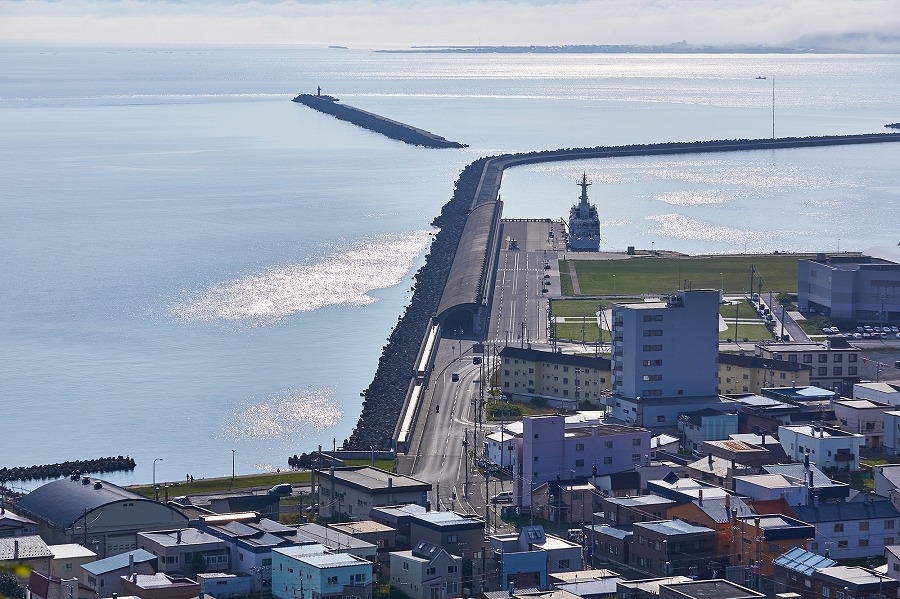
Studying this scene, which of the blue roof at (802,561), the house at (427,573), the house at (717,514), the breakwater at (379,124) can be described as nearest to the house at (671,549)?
the house at (717,514)

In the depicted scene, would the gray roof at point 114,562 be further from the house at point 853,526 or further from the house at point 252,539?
the house at point 853,526

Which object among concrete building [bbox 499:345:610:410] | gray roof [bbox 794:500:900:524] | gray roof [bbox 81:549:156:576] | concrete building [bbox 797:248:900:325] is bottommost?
gray roof [bbox 81:549:156:576]

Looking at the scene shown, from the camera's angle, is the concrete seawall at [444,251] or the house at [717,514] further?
the concrete seawall at [444,251]

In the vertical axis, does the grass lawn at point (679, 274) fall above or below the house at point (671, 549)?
above

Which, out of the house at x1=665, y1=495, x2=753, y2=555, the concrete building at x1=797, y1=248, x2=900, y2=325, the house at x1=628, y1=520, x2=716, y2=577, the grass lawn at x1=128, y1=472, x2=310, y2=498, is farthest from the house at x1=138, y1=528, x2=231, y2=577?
the concrete building at x1=797, y1=248, x2=900, y2=325

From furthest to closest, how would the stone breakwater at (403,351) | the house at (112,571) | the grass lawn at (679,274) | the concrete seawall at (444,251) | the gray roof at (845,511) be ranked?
1. the grass lawn at (679,274)
2. the concrete seawall at (444,251)
3. the stone breakwater at (403,351)
4. the gray roof at (845,511)
5. the house at (112,571)

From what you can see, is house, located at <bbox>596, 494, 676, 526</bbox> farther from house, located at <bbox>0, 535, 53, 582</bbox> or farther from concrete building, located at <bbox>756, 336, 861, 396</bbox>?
concrete building, located at <bbox>756, 336, 861, 396</bbox>

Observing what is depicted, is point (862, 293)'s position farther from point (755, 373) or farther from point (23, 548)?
point (23, 548)
